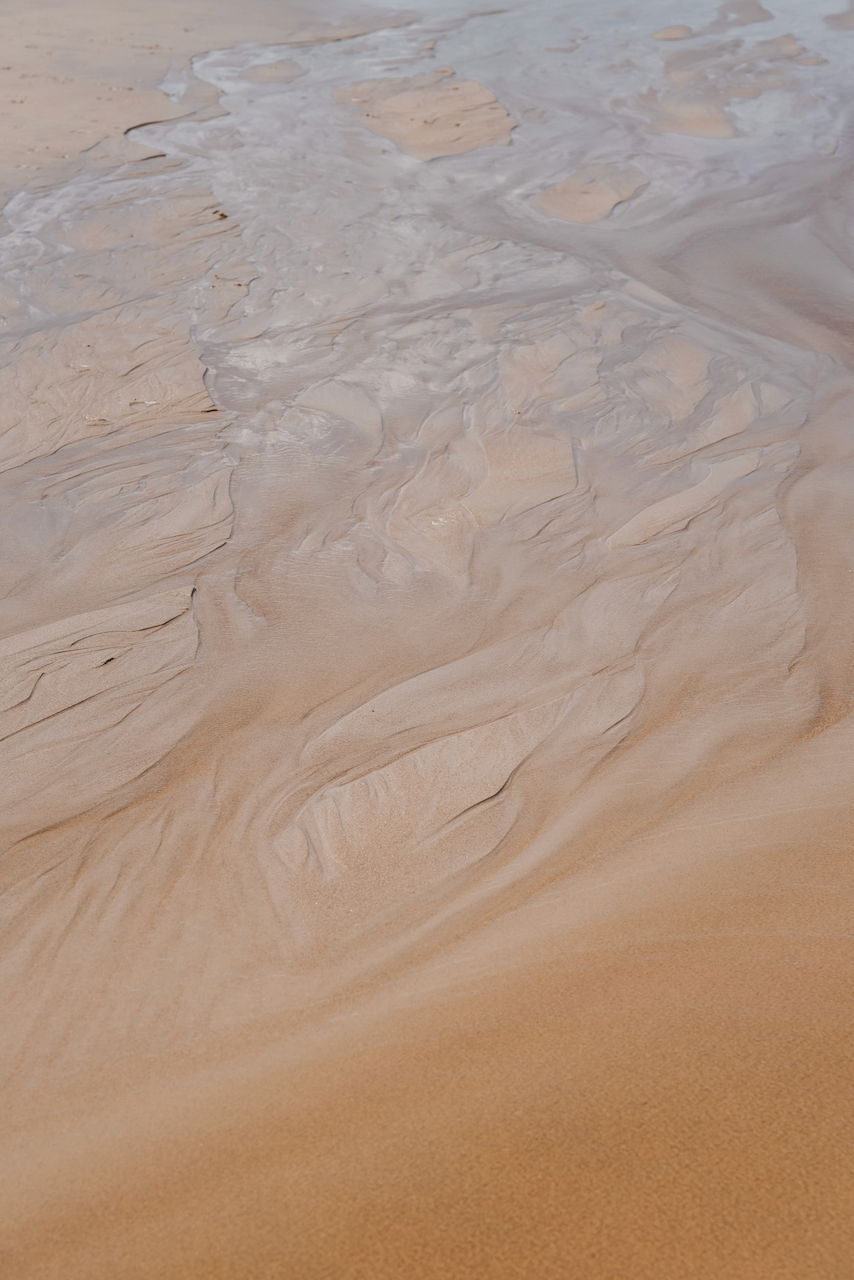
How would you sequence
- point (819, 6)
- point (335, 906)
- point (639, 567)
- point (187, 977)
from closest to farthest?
point (187, 977) < point (335, 906) < point (639, 567) < point (819, 6)

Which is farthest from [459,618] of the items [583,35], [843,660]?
[583,35]

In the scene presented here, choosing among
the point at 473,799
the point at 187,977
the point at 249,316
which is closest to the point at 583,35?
the point at 249,316

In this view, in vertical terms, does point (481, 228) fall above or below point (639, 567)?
above

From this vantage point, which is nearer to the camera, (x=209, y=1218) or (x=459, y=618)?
(x=209, y=1218)

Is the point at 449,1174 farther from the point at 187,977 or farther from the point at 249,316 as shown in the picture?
the point at 249,316

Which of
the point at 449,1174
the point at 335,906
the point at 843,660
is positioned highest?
the point at 449,1174

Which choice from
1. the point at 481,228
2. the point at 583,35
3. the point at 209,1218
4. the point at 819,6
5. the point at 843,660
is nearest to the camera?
the point at 209,1218
